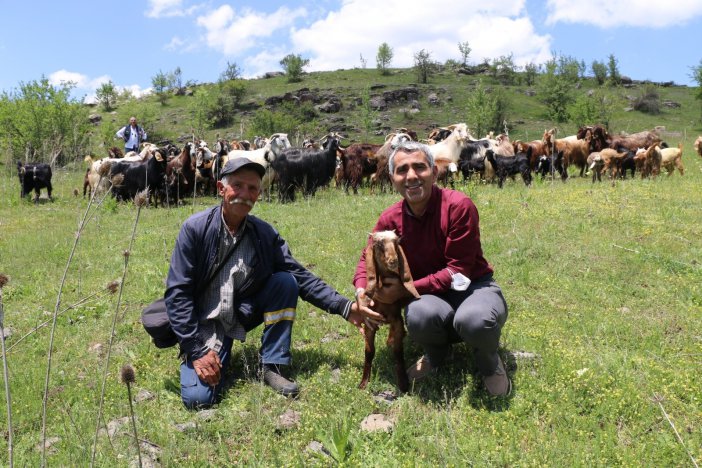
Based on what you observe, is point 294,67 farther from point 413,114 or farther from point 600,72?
point 600,72

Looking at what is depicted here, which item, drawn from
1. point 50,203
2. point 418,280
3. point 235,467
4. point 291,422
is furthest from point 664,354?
point 50,203

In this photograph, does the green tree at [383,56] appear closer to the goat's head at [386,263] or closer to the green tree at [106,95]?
the green tree at [106,95]

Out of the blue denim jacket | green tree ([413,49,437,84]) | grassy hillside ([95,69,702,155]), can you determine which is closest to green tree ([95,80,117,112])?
grassy hillside ([95,69,702,155])

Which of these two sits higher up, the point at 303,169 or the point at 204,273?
the point at 303,169

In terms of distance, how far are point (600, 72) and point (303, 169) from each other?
73.7m

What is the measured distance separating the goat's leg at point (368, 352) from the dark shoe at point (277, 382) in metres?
0.48

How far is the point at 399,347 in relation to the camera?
363cm

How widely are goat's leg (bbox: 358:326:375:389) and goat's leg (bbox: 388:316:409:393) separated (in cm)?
13

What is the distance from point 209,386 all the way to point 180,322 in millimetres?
495

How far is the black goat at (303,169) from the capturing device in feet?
44.8

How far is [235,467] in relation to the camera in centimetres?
299

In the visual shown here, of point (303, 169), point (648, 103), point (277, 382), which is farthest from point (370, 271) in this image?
point (648, 103)

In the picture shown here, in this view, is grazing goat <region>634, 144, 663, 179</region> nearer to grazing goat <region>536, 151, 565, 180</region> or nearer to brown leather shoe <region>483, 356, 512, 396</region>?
grazing goat <region>536, 151, 565, 180</region>

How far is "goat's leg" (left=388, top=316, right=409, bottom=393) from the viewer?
3592mm
